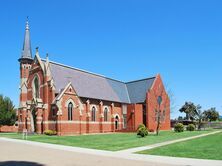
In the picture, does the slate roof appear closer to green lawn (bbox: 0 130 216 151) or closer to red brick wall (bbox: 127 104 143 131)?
red brick wall (bbox: 127 104 143 131)

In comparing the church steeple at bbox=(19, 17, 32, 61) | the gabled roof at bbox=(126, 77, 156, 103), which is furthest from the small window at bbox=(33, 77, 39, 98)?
the gabled roof at bbox=(126, 77, 156, 103)

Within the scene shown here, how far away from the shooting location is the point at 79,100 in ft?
160

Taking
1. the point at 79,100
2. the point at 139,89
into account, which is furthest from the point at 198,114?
the point at 79,100

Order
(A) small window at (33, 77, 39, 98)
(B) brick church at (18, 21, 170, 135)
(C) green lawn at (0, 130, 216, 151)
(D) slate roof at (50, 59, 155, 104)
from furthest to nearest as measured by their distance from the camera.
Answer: (A) small window at (33, 77, 39, 98) → (D) slate roof at (50, 59, 155, 104) → (B) brick church at (18, 21, 170, 135) → (C) green lawn at (0, 130, 216, 151)

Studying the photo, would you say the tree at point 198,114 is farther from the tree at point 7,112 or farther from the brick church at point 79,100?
the tree at point 7,112

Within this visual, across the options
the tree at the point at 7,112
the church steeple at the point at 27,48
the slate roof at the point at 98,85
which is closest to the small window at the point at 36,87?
the slate roof at the point at 98,85

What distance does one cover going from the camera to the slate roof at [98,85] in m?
49.9

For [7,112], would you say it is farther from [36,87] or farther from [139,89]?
[139,89]

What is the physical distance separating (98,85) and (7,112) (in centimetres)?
2188

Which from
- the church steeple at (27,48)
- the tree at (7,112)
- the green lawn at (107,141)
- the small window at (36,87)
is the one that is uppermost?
the church steeple at (27,48)

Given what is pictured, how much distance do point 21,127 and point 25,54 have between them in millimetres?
14966

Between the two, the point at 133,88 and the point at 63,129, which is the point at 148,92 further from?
the point at 63,129

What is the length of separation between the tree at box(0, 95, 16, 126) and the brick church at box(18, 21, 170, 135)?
11400mm

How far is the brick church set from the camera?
46125 millimetres
